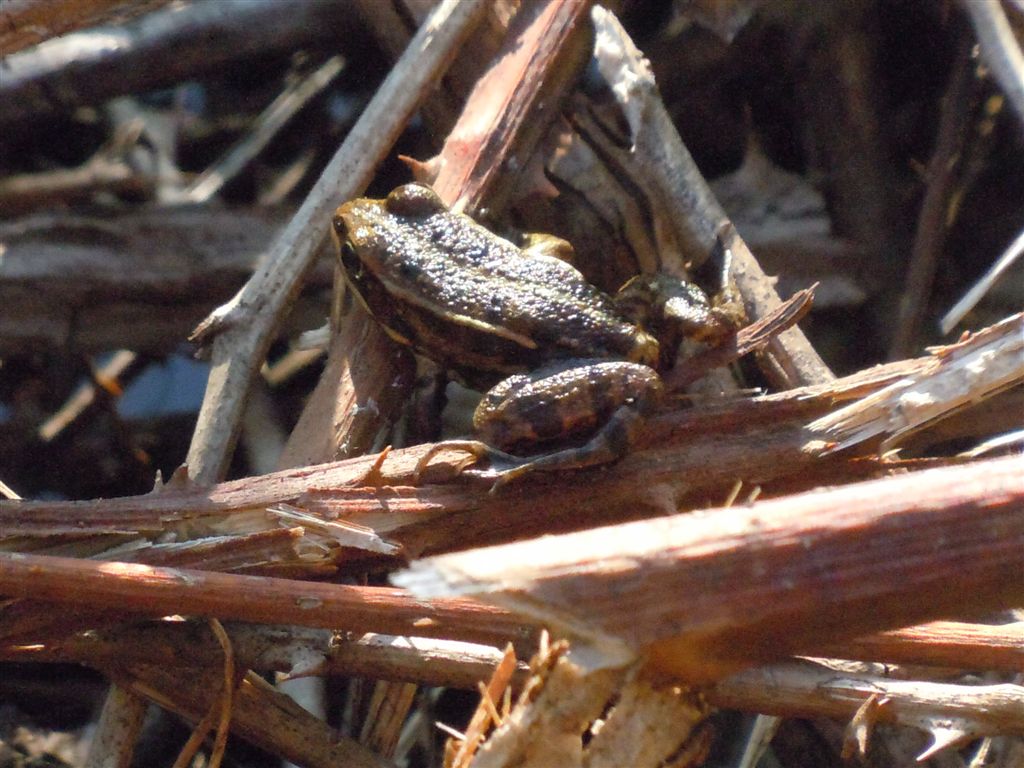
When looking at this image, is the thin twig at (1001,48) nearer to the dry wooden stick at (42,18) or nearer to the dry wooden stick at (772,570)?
the dry wooden stick at (772,570)

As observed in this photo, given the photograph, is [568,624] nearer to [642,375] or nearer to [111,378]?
[642,375]

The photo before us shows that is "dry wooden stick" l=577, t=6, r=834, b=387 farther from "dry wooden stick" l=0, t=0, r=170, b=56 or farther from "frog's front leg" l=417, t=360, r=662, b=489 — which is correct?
"dry wooden stick" l=0, t=0, r=170, b=56

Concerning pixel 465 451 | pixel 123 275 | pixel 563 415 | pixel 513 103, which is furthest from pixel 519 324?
pixel 123 275

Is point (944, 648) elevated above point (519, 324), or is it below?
below

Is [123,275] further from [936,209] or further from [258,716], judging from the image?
[936,209]

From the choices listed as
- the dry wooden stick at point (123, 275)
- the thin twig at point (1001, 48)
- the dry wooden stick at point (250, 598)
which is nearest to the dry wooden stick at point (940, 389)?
the thin twig at point (1001, 48)

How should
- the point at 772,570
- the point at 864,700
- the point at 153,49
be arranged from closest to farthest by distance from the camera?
the point at 772,570 < the point at 864,700 < the point at 153,49
